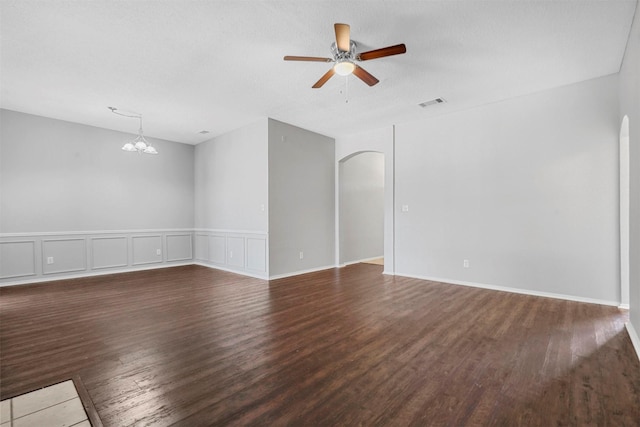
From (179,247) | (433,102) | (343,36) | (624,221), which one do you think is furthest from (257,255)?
(624,221)

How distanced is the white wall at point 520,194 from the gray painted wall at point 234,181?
2.64 meters

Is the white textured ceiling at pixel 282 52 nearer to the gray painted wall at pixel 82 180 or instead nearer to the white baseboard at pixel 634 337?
the gray painted wall at pixel 82 180

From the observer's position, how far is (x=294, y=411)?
5.68 feet

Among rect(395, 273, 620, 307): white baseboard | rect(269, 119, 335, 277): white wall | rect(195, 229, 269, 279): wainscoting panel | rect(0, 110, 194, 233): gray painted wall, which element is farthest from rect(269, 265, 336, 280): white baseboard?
rect(0, 110, 194, 233): gray painted wall

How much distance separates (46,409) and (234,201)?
4672 mm

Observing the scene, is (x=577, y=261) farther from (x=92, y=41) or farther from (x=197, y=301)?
(x=92, y=41)

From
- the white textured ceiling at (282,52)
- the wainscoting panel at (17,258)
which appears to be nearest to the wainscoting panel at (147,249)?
the wainscoting panel at (17,258)

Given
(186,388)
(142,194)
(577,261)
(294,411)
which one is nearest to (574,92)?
(577,261)

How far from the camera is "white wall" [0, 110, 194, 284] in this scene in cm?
506

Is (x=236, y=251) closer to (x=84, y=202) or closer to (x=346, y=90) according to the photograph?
(x=84, y=202)

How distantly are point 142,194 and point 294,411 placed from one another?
249 inches

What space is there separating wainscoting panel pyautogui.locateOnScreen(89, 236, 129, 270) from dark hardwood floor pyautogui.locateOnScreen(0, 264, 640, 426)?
66.1 inches

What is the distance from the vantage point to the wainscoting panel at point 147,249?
641 cm

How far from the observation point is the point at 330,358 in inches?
93.5
